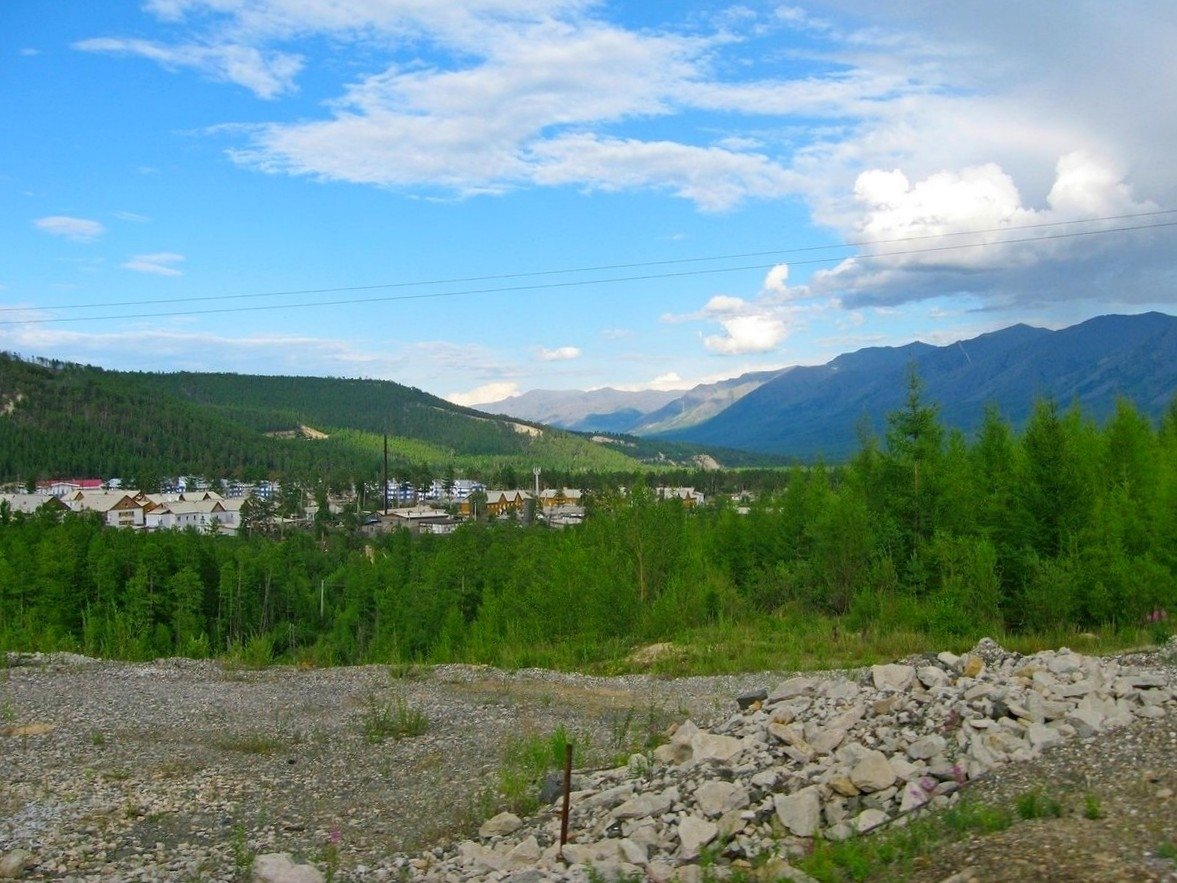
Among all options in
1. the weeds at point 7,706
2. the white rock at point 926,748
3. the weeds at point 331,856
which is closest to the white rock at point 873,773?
the white rock at point 926,748

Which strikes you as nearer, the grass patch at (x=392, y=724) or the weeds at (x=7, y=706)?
the grass patch at (x=392, y=724)

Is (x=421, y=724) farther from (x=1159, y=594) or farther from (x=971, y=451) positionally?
(x=971, y=451)

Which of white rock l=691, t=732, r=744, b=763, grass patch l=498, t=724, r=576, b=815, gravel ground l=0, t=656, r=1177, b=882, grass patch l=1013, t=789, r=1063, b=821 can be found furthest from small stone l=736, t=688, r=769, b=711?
grass patch l=1013, t=789, r=1063, b=821

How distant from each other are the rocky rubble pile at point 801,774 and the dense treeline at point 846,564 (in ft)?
38.5

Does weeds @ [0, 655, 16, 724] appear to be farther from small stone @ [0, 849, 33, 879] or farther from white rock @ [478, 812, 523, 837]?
white rock @ [478, 812, 523, 837]

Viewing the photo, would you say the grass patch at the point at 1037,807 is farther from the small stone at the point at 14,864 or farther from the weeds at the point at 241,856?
the small stone at the point at 14,864

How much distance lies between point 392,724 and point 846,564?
59.1 feet

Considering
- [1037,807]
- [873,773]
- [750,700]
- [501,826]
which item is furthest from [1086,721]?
[501,826]

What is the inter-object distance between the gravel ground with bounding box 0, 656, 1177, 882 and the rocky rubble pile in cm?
48

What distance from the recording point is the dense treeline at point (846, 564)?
22.8 meters

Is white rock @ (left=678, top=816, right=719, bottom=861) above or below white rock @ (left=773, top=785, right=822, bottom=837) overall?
below

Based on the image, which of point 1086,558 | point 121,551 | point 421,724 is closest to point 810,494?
point 1086,558

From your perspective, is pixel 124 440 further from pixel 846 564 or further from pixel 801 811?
pixel 801 811

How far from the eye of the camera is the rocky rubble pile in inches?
327
